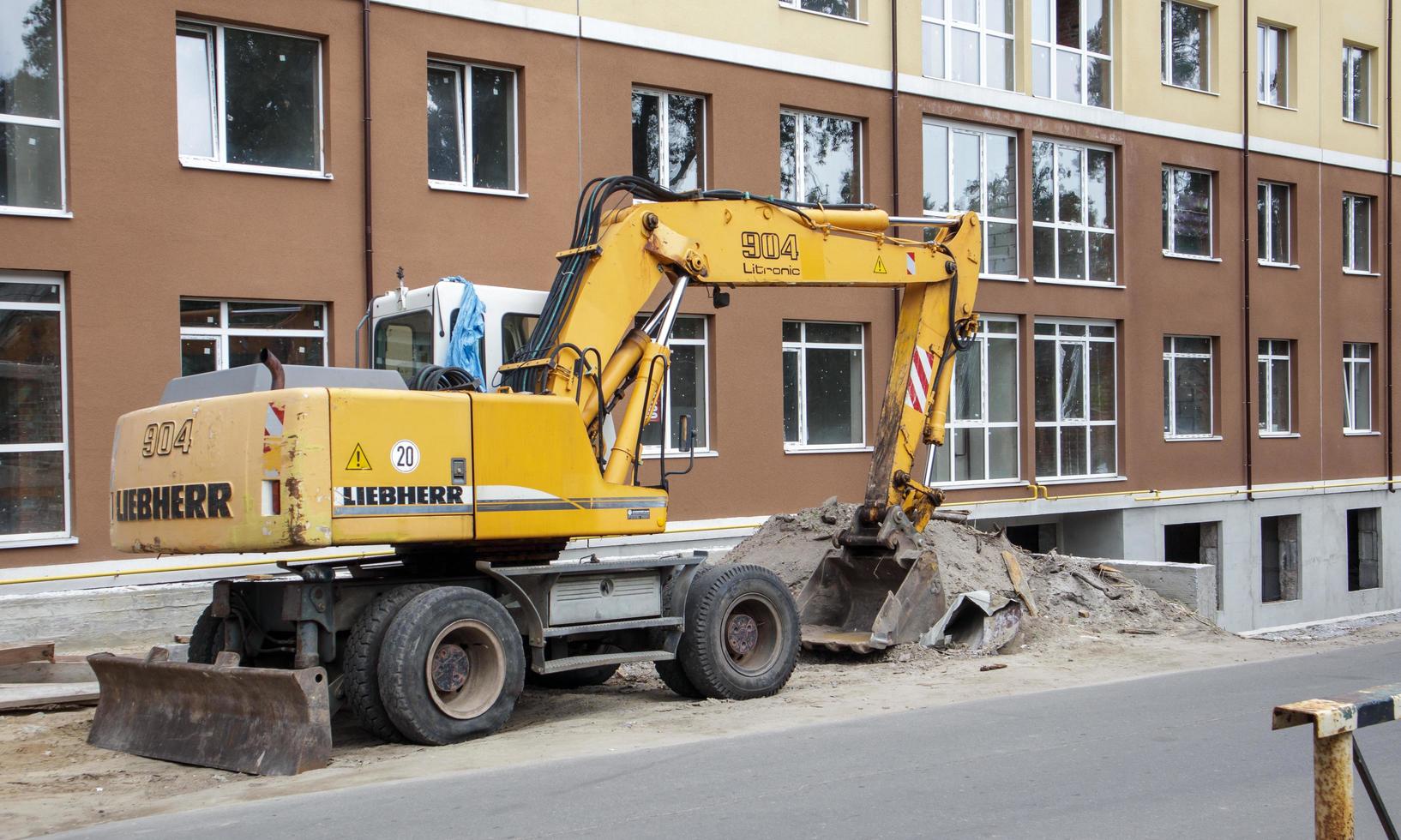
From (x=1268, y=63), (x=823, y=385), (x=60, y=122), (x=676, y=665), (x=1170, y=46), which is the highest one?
(x=1268, y=63)

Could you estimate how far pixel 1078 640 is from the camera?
1334 cm

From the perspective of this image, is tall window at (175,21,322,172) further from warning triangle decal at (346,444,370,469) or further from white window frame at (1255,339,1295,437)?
white window frame at (1255,339,1295,437)

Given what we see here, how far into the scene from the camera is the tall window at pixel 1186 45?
24469 millimetres

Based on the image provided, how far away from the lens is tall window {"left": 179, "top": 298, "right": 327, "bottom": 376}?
14359mm

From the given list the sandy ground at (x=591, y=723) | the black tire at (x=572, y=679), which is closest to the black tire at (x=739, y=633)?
the sandy ground at (x=591, y=723)

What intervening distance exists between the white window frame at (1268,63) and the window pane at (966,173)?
7762mm

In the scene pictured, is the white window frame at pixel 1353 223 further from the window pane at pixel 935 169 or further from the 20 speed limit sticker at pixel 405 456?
the 20 speed limit sticker at pixel 405 456

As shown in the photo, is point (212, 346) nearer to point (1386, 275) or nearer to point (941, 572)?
point (941, 572)

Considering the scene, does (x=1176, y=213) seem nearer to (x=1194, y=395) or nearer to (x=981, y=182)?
(x=1194, y=395)

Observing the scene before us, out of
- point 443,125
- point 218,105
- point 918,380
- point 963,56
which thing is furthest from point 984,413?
point 218,105

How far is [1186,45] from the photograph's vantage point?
24.8 metres

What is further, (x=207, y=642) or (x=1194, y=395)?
(x=1194, y=395)

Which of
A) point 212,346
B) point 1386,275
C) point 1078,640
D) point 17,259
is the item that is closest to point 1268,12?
point 1386,275

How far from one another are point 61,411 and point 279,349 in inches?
92.7
